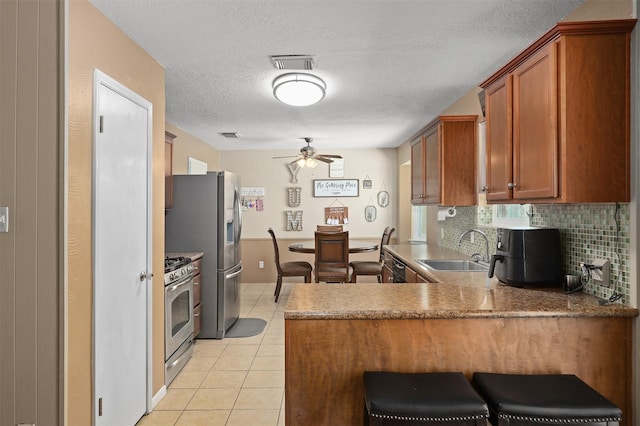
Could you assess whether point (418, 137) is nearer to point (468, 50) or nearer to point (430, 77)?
point (430, 77)

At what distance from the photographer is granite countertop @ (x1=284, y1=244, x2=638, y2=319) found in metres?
1.64

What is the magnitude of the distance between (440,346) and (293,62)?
6.75 ft

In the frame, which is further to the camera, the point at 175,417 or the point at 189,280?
the point at 189,280

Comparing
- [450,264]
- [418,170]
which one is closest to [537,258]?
[450,264]

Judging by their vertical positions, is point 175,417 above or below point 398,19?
below

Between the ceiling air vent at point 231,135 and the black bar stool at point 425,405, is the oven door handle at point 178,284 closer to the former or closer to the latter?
the black bar stool at point 425,405

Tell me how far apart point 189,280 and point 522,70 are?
2.90 metres

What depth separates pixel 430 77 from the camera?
3061 mm

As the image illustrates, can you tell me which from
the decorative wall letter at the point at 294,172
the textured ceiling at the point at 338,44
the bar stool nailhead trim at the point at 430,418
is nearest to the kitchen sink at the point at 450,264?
the textured ceiling at the point at 338,44

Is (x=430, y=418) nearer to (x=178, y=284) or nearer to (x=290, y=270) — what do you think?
(x=178, y=284)

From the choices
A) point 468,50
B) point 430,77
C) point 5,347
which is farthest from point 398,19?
point 5,347

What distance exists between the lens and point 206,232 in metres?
3.88

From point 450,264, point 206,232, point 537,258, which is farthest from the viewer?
point 206,232

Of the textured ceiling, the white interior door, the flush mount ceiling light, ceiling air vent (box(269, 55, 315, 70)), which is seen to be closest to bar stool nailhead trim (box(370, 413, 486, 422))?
the white interior door
